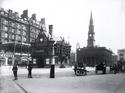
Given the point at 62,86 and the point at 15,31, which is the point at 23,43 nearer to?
the point at 15,31

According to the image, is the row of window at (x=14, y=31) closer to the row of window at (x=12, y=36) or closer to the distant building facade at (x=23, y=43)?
the distant building facade at (x=23, y=43)

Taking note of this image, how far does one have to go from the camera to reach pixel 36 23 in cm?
6919

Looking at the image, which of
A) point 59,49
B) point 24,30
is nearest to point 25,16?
point 24,30

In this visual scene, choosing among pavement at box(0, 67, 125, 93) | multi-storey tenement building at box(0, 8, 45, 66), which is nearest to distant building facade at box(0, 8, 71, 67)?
multi-storey tenement building at box(0, 8, 45, 66)

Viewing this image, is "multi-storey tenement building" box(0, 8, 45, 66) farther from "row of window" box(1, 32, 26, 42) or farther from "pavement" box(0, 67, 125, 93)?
"pavement" box(0, 67, 125, 93)

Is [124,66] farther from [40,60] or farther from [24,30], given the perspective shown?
[24,30]

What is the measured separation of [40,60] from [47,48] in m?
3.28

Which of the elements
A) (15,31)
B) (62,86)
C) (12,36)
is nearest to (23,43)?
(12,36)

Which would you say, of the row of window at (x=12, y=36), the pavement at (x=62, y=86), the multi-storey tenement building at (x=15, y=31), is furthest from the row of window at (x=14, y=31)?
the pavement at (x=62, y=86)

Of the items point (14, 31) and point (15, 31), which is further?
point (15, 31)

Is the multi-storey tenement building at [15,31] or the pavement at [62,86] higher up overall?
the multi-storey tenement building at [15,31]

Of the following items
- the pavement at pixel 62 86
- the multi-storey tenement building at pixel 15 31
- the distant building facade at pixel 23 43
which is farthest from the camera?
the multi-storey tenement building at pixel 15 31

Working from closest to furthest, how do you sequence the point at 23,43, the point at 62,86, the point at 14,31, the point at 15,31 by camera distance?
the point at 62,86
the point at 23,43
the point at 14,31
the point at 15,31

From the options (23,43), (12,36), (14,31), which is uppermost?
(14,31)
